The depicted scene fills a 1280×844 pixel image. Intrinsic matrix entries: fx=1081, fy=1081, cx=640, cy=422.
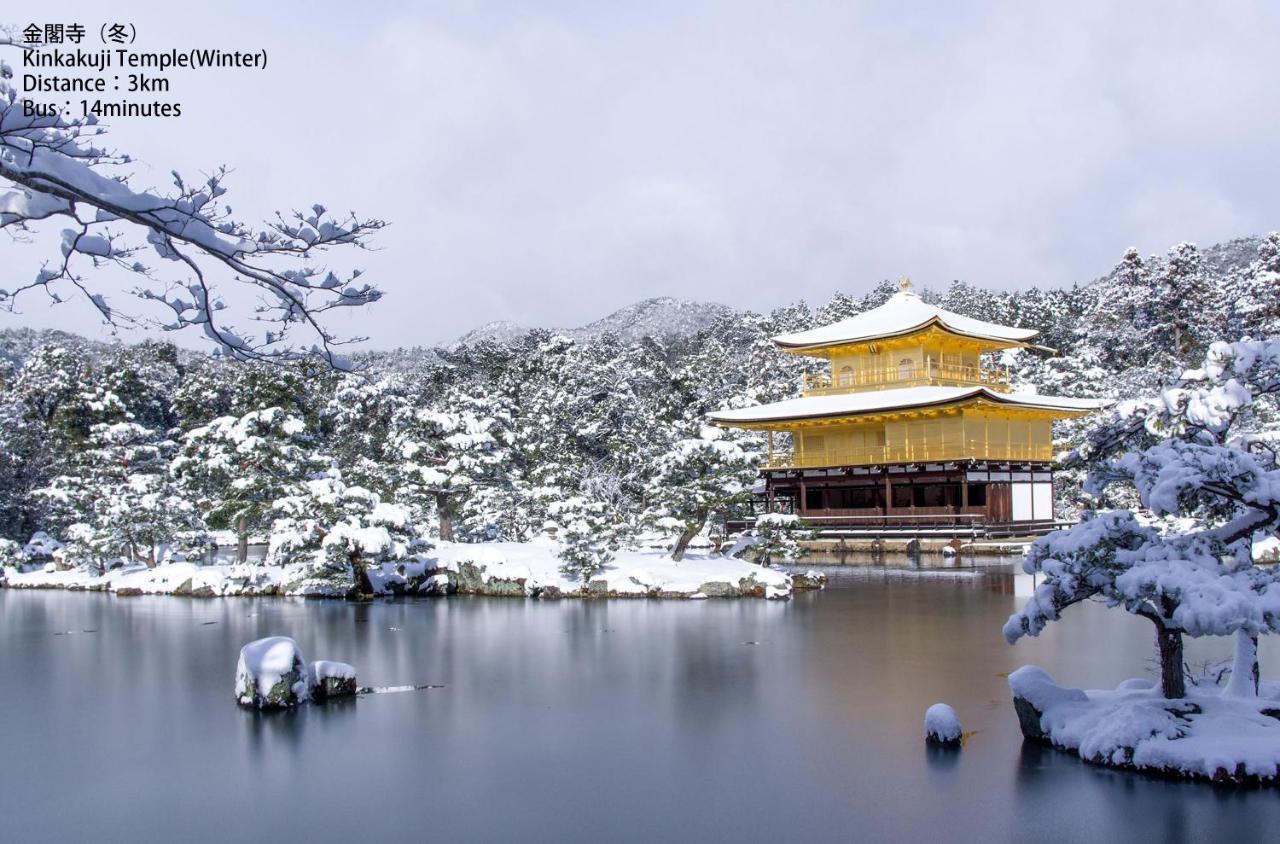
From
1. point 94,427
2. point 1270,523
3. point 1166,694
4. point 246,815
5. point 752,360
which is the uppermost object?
point 752,360

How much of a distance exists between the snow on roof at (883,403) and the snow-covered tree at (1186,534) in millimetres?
22276

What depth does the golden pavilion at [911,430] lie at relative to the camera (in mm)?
31875

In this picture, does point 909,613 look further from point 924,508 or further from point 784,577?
point 924,508

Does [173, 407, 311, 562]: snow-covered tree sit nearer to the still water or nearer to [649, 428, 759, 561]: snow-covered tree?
the still water

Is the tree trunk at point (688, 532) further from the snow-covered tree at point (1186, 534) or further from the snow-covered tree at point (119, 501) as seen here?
the snow-covered tree at point (1186, 534)

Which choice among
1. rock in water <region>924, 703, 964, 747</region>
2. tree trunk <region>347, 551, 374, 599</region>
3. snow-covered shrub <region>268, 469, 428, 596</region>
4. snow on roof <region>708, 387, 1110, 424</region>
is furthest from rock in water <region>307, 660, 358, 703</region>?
snow on roof <region>708, 387, 1110, 424</region>

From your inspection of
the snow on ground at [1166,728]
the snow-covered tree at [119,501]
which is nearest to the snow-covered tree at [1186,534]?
the snow on ground at [1166,728]

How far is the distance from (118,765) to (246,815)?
2.20 m

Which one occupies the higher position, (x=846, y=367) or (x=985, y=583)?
(x=846, y=367)

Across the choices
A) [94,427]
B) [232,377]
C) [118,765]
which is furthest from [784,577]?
[232,377]

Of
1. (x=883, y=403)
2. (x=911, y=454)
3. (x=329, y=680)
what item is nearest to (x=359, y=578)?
(x=329, y=680)

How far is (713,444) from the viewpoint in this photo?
2270 cm

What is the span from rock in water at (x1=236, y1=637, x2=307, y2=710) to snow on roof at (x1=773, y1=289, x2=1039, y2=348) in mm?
26523

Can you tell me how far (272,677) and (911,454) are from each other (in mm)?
24708
